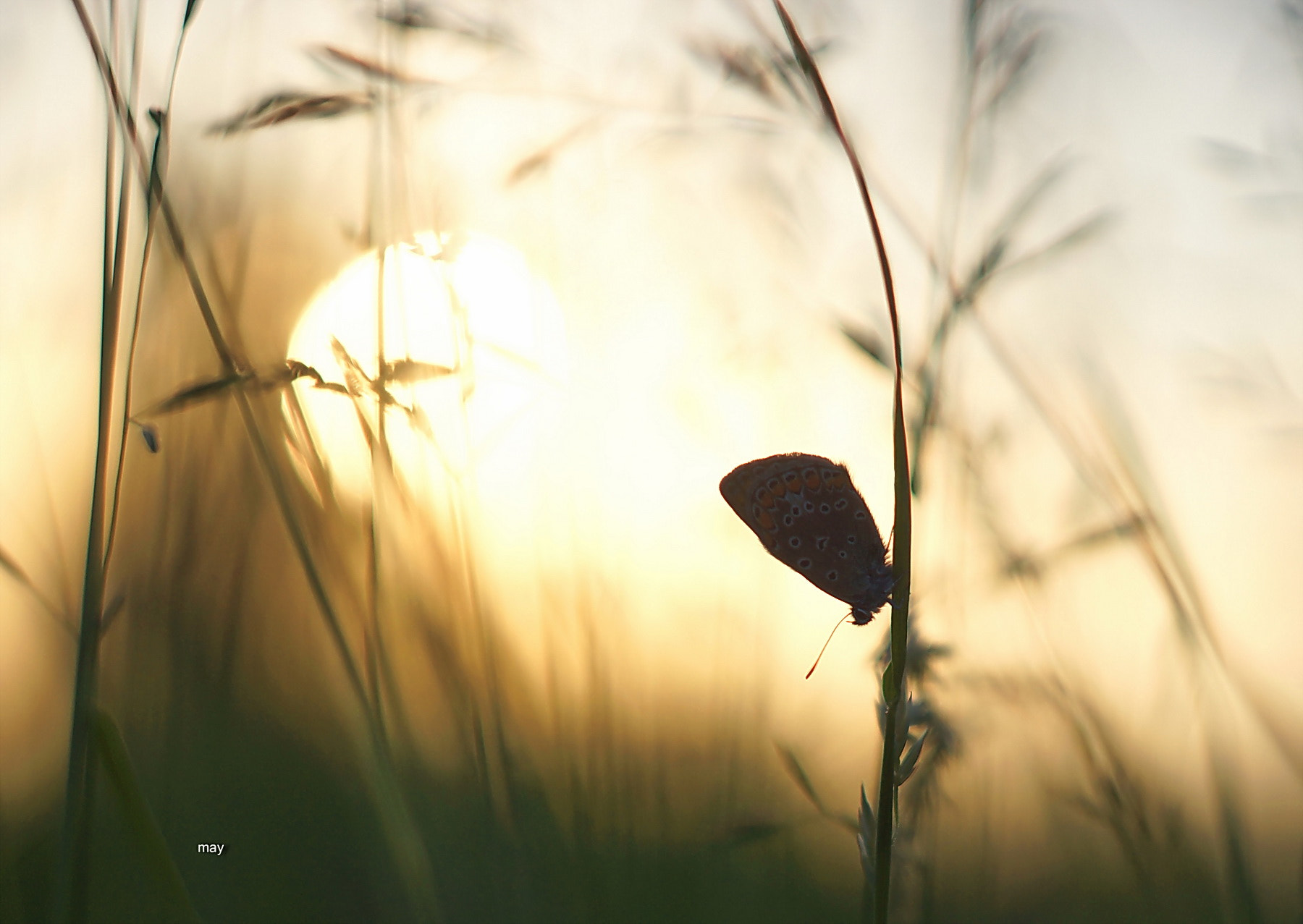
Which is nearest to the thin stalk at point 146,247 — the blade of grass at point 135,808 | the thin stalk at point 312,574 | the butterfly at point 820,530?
the thin stalk at point 312,574

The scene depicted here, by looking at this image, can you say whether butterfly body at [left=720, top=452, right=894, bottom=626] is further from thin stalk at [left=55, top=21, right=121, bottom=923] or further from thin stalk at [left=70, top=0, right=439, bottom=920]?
thin stalk at [left=55, top=21, right=121, bottom=923]

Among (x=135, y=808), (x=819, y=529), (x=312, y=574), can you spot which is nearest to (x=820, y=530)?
(x=819, y=529)

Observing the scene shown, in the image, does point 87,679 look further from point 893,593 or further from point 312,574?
point 893,593

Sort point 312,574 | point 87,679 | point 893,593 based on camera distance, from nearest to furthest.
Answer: point 893,593 < point 87,679 < point 312,574

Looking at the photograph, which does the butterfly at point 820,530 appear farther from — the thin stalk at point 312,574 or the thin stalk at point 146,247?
the thin stalk at point 146,247

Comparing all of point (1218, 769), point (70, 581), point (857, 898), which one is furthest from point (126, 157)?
point (857, 898)

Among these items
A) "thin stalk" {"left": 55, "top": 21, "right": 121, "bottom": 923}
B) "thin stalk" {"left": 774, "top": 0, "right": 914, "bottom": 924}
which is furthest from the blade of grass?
"thin stalk" {"left": 774, "top": 0, "right": 914, "bottom": 924}

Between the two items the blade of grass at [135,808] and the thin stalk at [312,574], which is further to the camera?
the thin stalk at [312,574]

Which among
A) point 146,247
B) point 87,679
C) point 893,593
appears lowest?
point 893,593
